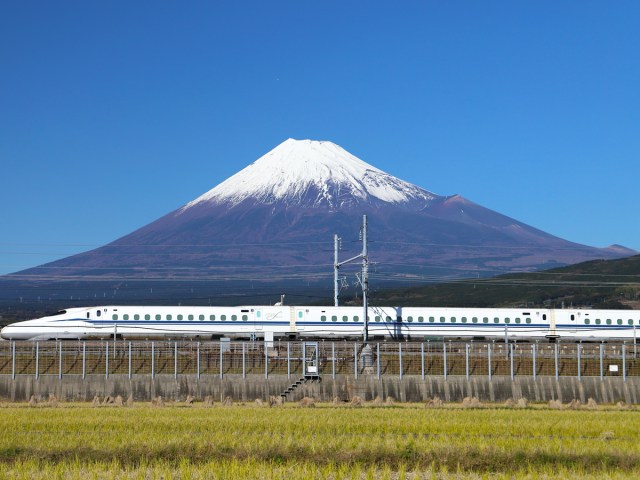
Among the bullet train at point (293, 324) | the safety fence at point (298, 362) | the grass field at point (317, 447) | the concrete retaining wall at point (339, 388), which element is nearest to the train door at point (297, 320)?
the bullet train at point (293, 324)

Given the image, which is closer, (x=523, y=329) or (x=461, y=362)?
(x=461, y=362)

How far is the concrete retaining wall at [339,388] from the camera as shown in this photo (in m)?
58.0

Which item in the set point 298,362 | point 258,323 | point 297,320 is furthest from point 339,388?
point 258,323

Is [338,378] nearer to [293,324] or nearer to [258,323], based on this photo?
[293,324]

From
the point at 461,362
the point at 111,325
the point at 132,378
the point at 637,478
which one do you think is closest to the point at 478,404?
the point at 461,362

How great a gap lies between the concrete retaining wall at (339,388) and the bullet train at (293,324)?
21947 millimetres

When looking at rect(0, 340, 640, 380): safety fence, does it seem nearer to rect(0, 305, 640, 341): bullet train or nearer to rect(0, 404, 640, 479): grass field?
rect(0, 305, 640, 341): bullet train

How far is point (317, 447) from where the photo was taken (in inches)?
1176

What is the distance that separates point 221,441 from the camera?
30891mm

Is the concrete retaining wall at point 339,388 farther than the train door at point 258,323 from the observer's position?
No

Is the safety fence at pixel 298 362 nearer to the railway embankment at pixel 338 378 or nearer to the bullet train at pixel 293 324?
the railway embankment at pixel 338 378

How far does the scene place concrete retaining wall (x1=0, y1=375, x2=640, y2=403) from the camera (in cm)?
5803

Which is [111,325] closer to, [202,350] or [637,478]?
[202,350]

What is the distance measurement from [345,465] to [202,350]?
3713 centimetres
